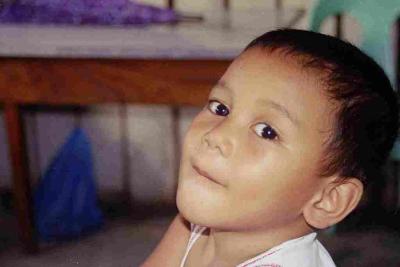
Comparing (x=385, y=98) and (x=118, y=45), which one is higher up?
(x=385, y=98)

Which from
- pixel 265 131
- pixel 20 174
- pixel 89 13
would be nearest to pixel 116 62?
pixel 89 13

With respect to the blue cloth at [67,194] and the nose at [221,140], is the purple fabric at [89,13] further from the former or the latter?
the nose at [221,140]

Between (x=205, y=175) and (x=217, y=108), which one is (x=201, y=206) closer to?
(x=205, y=175)

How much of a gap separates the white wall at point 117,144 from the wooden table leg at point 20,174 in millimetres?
400

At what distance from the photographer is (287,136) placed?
0.85 m

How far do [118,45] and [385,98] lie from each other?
0.80 metres

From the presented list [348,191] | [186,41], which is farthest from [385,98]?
[186,41]

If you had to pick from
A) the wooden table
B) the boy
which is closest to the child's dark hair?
the boy

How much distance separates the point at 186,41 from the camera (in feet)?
5.20

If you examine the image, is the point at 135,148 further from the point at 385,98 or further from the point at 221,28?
the point at 385,98

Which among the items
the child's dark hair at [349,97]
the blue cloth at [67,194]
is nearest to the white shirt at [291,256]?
the child's dark hair at [349,97]

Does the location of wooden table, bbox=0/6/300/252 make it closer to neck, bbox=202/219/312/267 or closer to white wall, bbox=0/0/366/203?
white wall, bbox=0/0/366/203

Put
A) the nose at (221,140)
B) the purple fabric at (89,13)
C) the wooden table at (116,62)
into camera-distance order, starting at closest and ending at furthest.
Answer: the nose at (221,140)
the wooden table at (116,62)
the purple fabric at (89,13)

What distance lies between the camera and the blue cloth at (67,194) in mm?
1983
